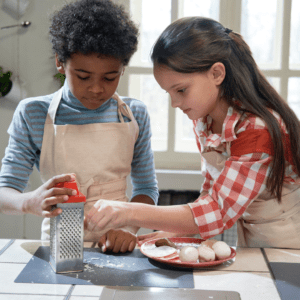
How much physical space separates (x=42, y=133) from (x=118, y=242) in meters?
0.48

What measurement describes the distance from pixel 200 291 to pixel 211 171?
516 millimetres

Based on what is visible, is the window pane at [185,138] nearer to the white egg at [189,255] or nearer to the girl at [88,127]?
the girl at [88,127]

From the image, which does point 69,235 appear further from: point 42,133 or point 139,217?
point 42,133

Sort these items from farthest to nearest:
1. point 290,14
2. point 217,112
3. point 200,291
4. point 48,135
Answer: point 290,14
point 48,135
point 217,112
point 200,291

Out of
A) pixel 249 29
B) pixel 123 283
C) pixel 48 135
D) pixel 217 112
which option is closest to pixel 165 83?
pixel 217 112

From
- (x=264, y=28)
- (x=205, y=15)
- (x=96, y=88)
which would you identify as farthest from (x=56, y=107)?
(x=264, y=28)

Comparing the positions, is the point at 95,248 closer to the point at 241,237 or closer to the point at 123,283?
the point at 123,283

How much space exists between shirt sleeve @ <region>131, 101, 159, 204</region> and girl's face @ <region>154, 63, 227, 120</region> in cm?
32

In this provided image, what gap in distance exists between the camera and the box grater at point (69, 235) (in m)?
0.99

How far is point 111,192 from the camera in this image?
1.45 meters

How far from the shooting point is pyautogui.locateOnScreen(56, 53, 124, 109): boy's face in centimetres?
122

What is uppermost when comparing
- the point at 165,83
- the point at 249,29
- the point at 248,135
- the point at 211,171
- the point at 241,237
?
the point at 249,29

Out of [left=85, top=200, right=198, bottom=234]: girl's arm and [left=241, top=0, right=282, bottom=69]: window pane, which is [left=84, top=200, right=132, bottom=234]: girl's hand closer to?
[left=85, top=200, right=198, bottom=234]: girl's arm

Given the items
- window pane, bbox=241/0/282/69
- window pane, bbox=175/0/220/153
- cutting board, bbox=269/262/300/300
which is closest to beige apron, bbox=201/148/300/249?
cutting board, bbox=269/262/300/300
